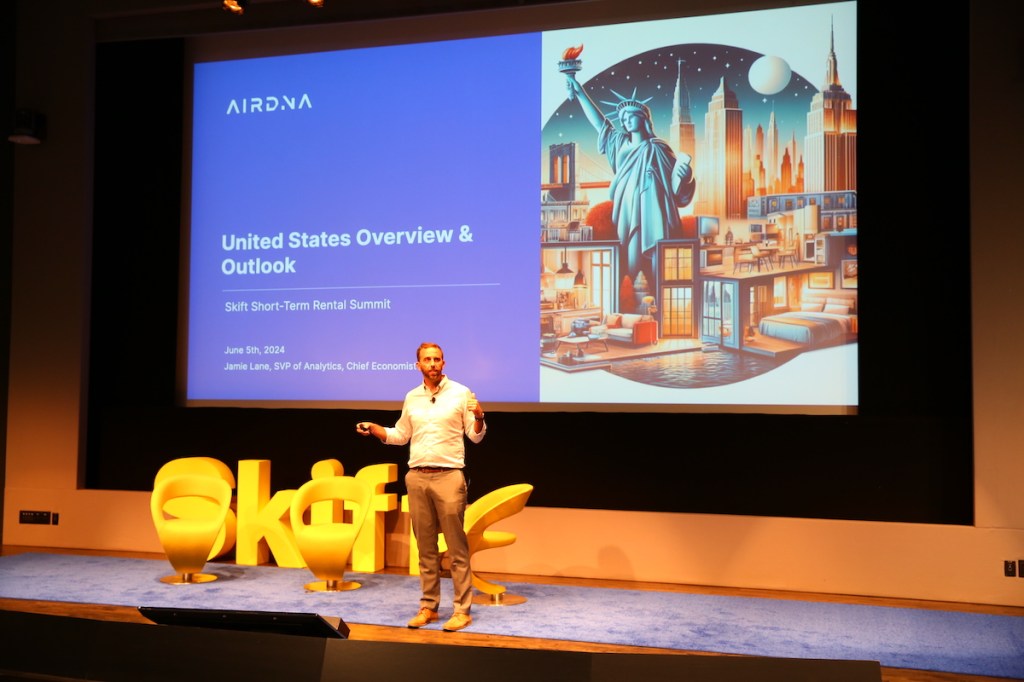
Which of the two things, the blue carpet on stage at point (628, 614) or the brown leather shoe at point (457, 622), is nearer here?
the blue carpet on stage at point (628, 614)

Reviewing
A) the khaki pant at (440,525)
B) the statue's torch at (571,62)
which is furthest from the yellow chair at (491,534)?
the statue's torch at (571,62)

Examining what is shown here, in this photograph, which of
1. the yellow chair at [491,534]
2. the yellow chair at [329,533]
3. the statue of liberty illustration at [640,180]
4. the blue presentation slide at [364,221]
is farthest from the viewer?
the blue presentation slide at [364,221]

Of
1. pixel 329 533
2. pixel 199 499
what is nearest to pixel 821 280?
pixel 329 533

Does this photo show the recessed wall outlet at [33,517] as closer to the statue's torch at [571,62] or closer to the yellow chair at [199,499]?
the yellow chair at [199,499]

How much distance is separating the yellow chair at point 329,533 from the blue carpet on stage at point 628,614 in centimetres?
15

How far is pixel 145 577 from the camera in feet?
20.5

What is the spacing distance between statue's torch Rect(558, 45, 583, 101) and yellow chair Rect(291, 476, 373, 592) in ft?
10.3

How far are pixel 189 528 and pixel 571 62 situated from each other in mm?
4147

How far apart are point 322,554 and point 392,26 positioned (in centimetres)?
399

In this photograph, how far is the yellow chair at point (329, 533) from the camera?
5.78 m

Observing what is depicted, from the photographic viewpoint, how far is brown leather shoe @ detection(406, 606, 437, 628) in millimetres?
4957

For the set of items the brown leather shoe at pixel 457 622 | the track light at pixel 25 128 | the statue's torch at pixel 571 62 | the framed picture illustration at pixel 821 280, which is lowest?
the brown leather shoe at pixel 457 622

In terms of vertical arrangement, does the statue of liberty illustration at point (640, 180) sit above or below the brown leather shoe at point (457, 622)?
above

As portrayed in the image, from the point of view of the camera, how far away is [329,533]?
5.79 meters
